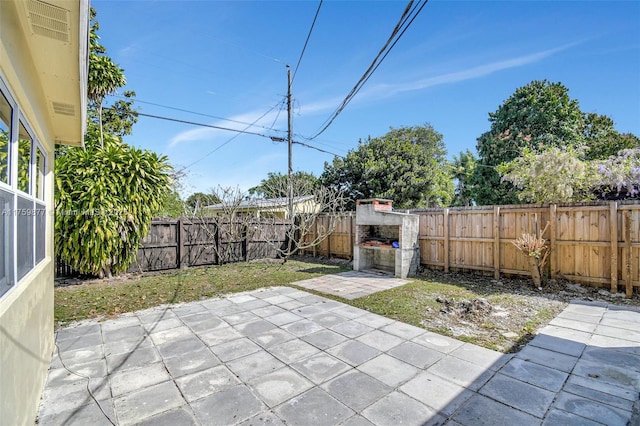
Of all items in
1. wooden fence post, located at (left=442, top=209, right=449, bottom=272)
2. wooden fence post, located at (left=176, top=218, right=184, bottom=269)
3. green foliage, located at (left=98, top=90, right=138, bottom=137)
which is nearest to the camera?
wooden fence post, located at (left=442, top=209, right=449, bottom=272)

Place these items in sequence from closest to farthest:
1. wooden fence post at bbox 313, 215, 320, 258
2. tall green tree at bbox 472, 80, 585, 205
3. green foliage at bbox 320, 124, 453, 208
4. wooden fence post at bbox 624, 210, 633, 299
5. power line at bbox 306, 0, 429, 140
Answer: power line at bbox 306, 0, 429, 140, wooden fence post at bbox 624, 210, 633, 299, wooden fence post at bbox 313, 215, 320, 258, tall green tree at bbox 472, 80, 585, 205, green foliage at bbox 320, 124, 453, 208

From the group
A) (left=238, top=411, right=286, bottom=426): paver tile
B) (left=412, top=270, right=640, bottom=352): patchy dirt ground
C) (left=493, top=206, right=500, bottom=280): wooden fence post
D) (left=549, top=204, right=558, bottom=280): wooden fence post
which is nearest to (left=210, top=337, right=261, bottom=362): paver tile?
(left=238, top=411, right=286, bottom=426): paver tile

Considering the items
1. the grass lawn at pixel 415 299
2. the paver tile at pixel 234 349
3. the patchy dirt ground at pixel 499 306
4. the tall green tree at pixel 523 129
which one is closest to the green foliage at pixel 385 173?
the tall green tree at pixel 523 129

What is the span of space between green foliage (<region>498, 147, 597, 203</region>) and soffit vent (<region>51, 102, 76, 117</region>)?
29.3 ft

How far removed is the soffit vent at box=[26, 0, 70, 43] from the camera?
171cm

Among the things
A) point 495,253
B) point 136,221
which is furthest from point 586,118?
point 136,221

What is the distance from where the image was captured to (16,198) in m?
1.87

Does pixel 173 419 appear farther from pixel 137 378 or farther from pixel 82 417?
pixel 137 378

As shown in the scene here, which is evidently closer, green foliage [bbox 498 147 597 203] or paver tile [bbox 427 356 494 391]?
paver tile [bbox 427 356 494 391]

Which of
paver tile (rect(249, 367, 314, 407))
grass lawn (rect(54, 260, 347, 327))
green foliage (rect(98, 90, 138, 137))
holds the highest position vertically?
green foliage (rect(98, 90, 138, 137))

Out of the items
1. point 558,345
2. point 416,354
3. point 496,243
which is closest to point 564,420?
point 416,354

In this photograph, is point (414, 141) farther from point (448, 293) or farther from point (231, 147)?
point (448, 293)

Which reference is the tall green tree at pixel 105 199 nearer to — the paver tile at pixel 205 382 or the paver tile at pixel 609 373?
the paver tile at pixel 205 382

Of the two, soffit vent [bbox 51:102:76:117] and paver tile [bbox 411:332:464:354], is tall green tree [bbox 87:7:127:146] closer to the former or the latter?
soffit vent [bbox 51:102:76:117]
